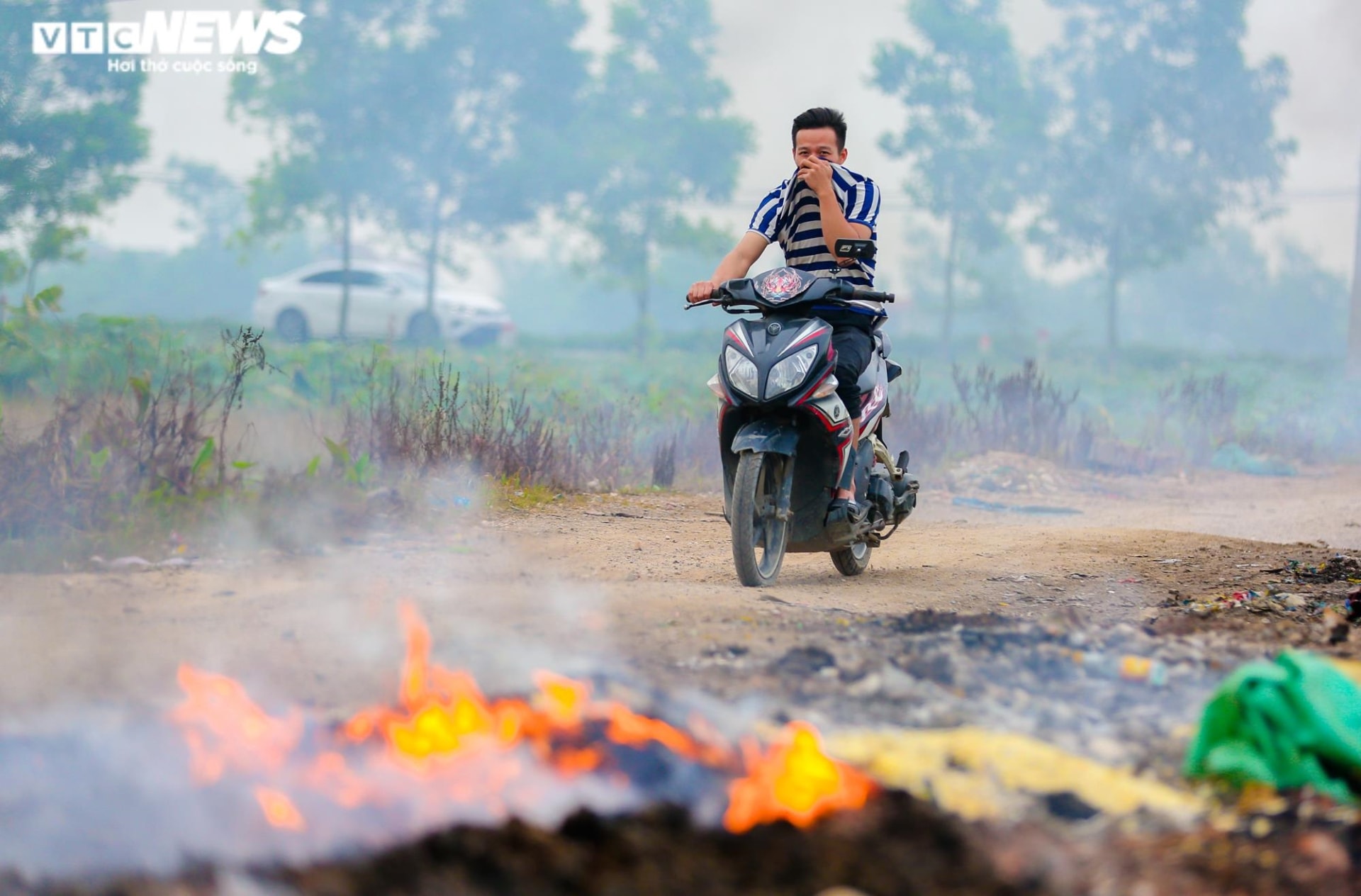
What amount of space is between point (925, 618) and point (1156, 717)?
1231 mm

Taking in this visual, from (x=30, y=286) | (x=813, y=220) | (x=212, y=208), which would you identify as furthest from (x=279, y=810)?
(x=212, y=208)

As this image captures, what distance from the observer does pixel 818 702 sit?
126 inches

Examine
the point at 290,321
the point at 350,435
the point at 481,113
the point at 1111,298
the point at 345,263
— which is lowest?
the point at 350,435

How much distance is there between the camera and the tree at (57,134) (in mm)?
15383

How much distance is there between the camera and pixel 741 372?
5215 millimetres

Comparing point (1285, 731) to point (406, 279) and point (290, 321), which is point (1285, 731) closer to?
point (290, 321)

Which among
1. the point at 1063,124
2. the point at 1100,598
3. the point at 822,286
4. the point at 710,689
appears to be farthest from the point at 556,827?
the point at 1063,124

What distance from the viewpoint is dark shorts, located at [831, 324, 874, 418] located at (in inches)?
213

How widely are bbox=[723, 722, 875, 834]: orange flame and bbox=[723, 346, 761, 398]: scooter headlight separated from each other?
2520 millimetres

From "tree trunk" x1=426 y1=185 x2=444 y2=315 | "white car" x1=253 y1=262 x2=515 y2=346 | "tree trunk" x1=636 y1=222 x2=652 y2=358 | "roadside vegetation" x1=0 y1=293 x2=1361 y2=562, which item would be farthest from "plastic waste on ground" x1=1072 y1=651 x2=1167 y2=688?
"tree trunk" x1=636 y1=222 x2=652 y2=358

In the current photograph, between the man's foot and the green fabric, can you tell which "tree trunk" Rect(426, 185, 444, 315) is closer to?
the man's foot

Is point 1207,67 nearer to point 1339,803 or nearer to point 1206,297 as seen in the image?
point 1339,803

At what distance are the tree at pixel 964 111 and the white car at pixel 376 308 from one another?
461 inches

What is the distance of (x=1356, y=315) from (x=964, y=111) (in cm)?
1029
